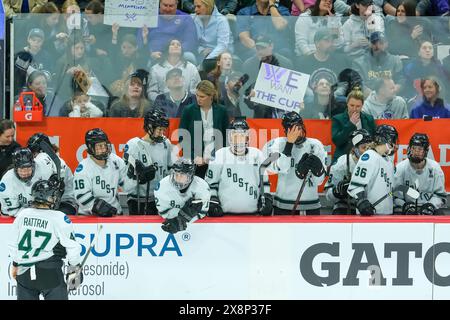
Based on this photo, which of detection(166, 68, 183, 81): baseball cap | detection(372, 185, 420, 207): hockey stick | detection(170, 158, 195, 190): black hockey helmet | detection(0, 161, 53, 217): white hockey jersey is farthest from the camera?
detection(166, 68, 183, 81): baseball cap

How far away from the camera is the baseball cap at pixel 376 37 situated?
11.8 meters

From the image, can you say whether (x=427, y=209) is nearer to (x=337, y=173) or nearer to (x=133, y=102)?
(x=337, y=173)

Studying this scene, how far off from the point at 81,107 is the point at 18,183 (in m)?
1.41

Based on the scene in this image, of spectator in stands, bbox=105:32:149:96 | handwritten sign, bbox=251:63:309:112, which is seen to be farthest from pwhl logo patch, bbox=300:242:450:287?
spectator in stands, bbox=105:32:149:96

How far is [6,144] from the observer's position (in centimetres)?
1131

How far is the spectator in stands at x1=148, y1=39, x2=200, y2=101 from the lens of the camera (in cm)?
1180

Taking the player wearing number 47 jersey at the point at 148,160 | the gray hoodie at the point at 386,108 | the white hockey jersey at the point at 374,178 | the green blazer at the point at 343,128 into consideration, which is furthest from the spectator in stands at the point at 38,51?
the white hockey jersey at the point at 374,178

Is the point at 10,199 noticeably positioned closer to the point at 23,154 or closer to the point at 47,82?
the point at 23,154

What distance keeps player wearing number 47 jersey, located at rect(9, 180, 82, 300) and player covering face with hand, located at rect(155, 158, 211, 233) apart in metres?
0.92

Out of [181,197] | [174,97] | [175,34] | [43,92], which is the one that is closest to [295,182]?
[181,197]

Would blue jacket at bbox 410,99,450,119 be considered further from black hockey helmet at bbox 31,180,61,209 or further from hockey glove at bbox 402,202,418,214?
black hockey helmet at bbox 31,180,61,209

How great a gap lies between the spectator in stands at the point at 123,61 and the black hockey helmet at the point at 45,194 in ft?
7.28

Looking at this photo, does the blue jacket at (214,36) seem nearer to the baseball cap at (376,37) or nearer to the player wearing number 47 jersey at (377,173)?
the baseball cap at (376,37)

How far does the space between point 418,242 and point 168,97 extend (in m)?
2.70
